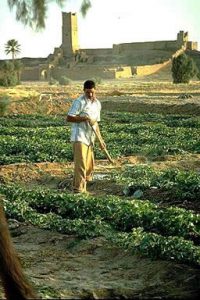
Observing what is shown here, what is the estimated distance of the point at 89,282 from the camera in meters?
6.98

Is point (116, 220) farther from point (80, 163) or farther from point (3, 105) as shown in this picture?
point (3, 105)

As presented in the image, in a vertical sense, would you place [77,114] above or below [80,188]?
above

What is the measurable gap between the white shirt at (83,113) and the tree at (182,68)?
52.5 m

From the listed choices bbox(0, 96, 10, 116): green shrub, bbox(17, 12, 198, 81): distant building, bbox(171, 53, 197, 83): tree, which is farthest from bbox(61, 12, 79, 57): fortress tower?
bbox(0, 96, 10, 116): green shrub

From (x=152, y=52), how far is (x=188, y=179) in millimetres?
95032

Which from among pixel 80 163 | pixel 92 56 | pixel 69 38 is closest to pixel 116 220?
pixel 80 163

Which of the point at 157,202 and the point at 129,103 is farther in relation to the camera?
the point at 129,103

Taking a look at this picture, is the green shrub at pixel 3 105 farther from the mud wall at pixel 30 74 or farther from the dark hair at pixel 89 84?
the mud wall at pixel 30 74

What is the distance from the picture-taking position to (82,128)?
39.1ft

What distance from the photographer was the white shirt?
11797 mm

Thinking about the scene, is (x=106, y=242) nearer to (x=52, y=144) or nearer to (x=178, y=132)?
(x=52, y=144)

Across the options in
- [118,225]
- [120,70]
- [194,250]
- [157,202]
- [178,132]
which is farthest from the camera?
[120,70]

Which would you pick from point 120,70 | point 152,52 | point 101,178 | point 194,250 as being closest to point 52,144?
point 101,178

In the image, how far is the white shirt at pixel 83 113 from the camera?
464 inches
